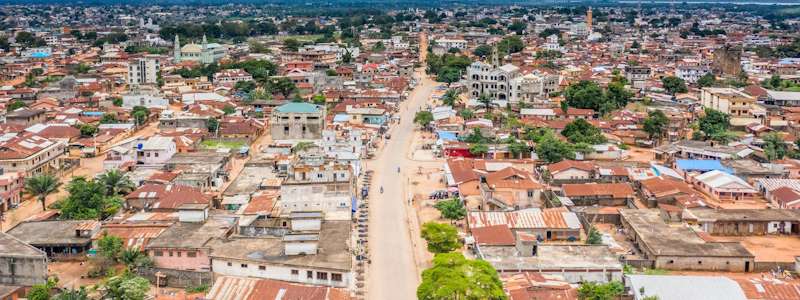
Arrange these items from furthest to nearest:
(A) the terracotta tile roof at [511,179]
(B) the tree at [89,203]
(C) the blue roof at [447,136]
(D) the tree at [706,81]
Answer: (D) the tree at [706,81] < (C) the blue roof at [447,136] < (A) the terracotta tile roof at [511,179] < (B) the tree at [89,203]

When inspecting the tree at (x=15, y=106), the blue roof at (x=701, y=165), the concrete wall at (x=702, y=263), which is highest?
the tree at (x=15, y=106)

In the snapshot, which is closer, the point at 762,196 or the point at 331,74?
the point at 762,196

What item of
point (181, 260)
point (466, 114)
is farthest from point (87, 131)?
point (181, 260)

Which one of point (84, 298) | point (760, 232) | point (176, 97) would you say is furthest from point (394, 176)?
point (176, 97)

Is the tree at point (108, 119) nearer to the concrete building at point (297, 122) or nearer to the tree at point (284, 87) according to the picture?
the concrete building at point (297, 122)

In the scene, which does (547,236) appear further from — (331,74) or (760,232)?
(331,74)

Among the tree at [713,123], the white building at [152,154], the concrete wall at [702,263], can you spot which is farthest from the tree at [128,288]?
the tree at [713,123]

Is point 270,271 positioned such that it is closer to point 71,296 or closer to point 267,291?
point 267,291
